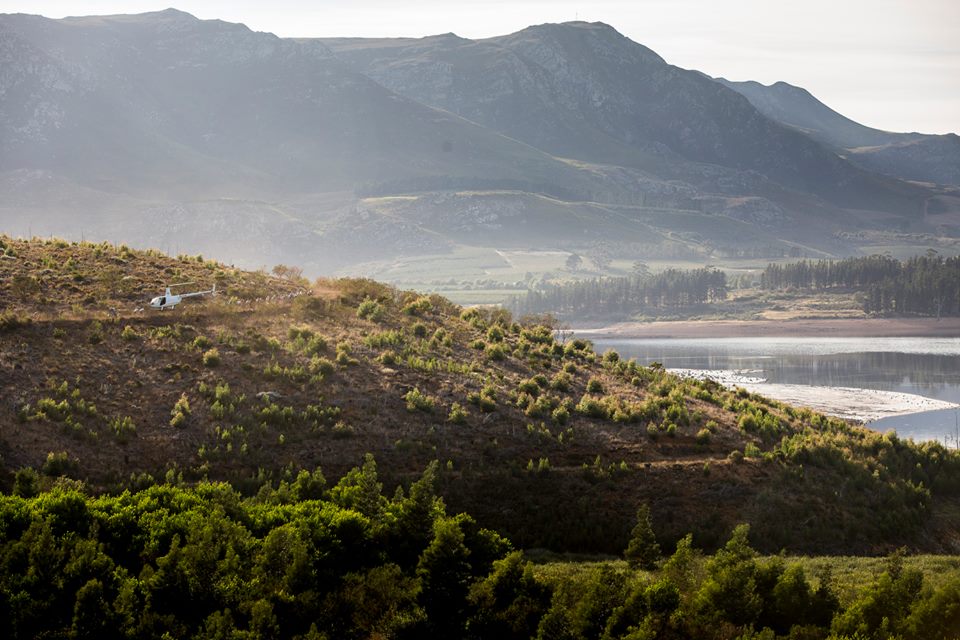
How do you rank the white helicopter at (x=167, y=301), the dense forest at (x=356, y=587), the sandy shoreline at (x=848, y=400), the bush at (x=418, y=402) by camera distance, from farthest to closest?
the sandy shoreline at (x=848, y=400)
the white helicopter at (x=167, y=301)
the bush at (x=418, y=402)
the dense forest at (x=356, y=587)

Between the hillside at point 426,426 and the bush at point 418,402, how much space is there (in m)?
0.10

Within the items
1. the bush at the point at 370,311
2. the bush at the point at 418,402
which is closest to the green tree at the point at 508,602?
the bush at the point at 418,402

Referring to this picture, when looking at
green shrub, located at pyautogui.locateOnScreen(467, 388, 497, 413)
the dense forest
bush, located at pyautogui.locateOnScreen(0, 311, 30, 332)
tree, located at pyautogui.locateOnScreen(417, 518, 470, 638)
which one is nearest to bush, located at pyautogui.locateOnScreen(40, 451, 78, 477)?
the dense forest

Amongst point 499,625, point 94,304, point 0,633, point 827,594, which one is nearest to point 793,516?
point 827,594

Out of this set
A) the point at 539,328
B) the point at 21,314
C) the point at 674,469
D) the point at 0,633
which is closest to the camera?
the point at 0,633

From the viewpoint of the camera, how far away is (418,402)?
A: 49625mm

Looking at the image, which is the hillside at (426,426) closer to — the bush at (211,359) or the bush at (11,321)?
the bush at (11,321)

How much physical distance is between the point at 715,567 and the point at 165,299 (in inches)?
1495

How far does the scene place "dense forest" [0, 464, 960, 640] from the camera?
25828 mm

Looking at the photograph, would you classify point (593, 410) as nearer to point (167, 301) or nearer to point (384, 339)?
point (384, 339)

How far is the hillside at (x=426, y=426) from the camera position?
4197 centimetres

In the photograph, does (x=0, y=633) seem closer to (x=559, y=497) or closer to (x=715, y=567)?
(x=715, y=567)

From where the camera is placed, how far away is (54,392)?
144ft

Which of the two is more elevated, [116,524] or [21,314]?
[21,314]
